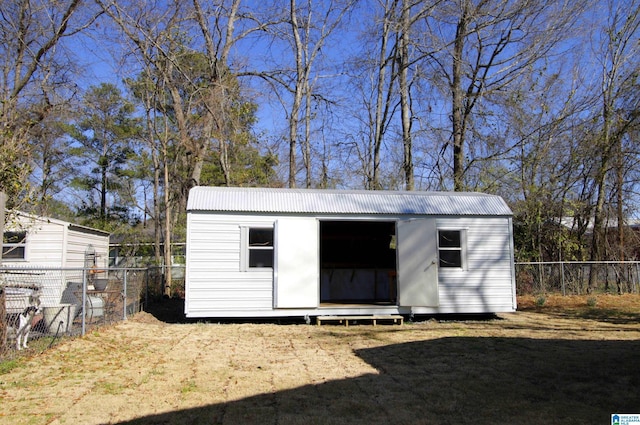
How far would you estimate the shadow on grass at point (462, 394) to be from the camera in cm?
449

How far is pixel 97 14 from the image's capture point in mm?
14758

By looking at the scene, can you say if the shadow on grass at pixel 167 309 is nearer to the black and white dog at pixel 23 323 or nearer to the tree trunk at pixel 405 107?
the black and white dog at pixel 23 323

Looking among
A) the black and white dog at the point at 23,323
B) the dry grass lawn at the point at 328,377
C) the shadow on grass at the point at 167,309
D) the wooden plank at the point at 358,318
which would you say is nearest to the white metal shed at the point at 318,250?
→ the wooden plank at the point at 358,318

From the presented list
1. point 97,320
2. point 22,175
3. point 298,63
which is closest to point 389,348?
point 97,320

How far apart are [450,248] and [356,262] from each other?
3.05 meters

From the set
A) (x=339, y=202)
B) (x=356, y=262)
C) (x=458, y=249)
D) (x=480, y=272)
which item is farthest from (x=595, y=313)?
(x=339, y=202)

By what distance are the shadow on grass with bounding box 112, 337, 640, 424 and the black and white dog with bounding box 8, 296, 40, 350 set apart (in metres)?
3.85

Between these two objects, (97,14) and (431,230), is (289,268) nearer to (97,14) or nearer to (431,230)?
(431,230)

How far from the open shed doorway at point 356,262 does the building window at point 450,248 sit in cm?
168

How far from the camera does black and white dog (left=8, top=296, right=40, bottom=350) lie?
23.5 ft

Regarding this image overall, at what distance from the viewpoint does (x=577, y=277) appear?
52.6ft

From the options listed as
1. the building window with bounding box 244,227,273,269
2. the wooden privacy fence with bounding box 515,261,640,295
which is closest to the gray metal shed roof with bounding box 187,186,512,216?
the building window with bounding box 244,227,273,269

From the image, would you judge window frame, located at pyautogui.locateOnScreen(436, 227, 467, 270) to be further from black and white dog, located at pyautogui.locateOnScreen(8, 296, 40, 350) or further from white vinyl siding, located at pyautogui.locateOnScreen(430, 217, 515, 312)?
black and white dog, located at pyautogui.locateOnScreen(8, 296, 40, 350)

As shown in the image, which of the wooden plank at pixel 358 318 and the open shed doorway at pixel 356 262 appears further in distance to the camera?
the open shed doorway at pixel 356 262
